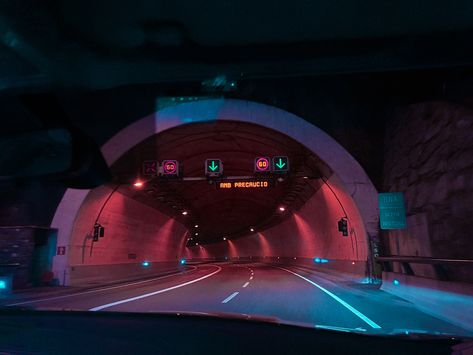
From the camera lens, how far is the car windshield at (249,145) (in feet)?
16.0

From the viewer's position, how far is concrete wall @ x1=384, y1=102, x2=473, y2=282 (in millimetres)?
11594

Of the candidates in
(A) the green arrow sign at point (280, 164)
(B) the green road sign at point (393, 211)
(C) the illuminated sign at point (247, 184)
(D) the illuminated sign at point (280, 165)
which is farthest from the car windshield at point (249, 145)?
(A) the green arrow sign at point (280, 164)

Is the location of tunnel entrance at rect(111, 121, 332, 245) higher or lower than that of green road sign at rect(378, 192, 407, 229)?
higher

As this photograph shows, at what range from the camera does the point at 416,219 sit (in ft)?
50.8

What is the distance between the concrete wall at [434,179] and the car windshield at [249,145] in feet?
0.24

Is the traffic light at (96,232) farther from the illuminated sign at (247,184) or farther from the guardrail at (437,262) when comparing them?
the guardrail at (437,262)

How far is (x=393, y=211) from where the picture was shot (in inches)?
665

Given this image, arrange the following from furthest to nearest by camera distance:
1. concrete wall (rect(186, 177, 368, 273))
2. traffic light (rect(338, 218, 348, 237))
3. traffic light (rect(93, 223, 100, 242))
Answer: traffic light (rect(93, 223, 100, 242)) < traffic light (rect(338, 218, 348, 237)) < concrete wall (rect(186, 177, 368, 273))

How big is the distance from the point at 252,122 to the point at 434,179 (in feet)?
30.5

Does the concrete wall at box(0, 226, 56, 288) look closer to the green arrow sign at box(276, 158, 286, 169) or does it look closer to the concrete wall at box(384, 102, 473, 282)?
the green arrow sign at box(276, 158, 286, 169)

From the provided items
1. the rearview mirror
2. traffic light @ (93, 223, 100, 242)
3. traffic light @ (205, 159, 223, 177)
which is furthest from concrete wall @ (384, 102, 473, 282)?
traffic light @ (93, 223, 100, 242)

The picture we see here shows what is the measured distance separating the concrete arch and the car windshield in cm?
7

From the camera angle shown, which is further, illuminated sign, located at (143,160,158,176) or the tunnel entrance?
the tunnel entrance

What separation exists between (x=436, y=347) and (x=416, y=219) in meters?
13.0
